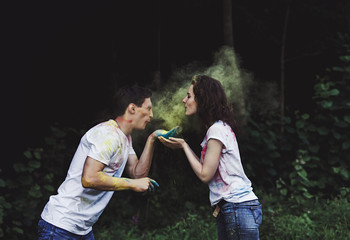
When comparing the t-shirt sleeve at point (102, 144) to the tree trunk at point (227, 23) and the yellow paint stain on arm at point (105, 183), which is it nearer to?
the yellow paint stain on arm at point (105, 183)

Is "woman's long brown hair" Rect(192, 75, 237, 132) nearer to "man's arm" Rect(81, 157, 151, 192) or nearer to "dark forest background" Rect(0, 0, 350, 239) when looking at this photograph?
"man's arm" Rect(81, 157, 151, 192)

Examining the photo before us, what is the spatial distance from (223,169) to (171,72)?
4.20 meters

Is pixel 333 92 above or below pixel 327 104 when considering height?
above

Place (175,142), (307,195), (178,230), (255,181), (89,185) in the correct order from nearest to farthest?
(89,185) → (175,142) → (178,230) → (307,195) → (255,181)

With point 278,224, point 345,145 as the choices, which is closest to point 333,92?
point 345,145

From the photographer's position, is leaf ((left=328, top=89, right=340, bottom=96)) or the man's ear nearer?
the man's ear

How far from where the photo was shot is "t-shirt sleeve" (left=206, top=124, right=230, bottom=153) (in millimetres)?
2819

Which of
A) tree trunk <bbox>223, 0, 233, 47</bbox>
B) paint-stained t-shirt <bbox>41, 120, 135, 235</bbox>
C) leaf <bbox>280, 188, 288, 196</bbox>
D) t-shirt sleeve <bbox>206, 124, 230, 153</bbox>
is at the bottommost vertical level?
leaf <bbox>280, 188, 288, 196</bbox>

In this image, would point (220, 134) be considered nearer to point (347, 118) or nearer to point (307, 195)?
point (307, 195)

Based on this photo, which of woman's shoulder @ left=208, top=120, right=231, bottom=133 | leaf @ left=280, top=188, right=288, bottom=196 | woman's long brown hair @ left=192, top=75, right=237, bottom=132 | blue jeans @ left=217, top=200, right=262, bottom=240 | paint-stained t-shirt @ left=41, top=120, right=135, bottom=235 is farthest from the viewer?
leaf @ left=280, top=188, right=288, bottom=196

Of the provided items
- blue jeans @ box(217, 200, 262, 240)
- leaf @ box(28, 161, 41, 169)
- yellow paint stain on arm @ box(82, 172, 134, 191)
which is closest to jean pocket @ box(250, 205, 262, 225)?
blue jeans @ box(217, 200, 262, 240)

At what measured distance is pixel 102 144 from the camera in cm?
261

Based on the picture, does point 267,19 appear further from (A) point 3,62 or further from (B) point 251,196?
(B) point 251,196

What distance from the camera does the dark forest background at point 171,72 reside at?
592cm
